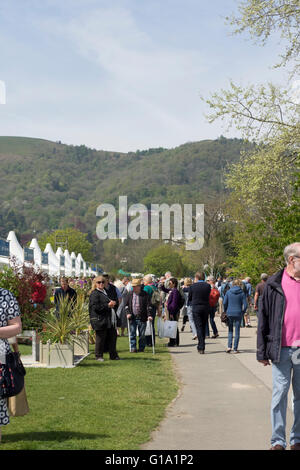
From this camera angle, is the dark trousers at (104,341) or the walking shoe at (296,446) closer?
the walking shoe at (296,446)

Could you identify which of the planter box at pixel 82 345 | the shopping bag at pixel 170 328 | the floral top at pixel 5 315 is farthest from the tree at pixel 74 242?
the floral top at pixel 5 315

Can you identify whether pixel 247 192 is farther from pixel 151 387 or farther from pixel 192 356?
pixel 151 387

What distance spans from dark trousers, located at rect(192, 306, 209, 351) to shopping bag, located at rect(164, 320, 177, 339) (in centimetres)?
138

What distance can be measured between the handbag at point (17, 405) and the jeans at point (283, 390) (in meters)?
2.29

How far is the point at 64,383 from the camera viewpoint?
10.6 m

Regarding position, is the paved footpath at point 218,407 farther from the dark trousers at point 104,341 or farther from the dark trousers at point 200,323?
the dark trousers at point 104,341

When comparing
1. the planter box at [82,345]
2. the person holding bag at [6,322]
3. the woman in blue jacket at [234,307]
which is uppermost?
the person holding bag at [6,322]

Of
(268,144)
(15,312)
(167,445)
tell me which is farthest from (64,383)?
(268,144)

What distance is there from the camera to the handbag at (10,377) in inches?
227

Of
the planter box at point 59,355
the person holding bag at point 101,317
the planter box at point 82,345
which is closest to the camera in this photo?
the planter box at point 59,355

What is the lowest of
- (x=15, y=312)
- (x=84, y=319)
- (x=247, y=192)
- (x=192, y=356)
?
(x=192, y=356)

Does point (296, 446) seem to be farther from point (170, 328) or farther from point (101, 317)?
point (170, 328)

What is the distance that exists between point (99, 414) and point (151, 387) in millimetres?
2432
